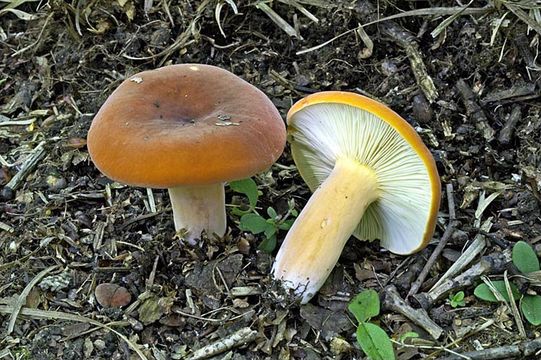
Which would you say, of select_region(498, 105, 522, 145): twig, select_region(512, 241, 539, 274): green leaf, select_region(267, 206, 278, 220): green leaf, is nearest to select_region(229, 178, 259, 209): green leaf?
select_region(267, 206, 278, 220): green leaf

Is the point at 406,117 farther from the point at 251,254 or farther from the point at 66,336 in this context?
the point at 66,336

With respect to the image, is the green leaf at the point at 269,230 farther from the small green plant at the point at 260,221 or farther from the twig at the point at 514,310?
the twig at the point at 514,310

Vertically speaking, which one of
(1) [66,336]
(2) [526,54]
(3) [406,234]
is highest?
(2) [526,54]

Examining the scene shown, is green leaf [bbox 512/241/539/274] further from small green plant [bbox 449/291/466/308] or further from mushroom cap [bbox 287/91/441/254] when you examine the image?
mushroom cap [bbox 287/91/441/254]

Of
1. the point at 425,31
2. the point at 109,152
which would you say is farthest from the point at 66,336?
the point at 425,31

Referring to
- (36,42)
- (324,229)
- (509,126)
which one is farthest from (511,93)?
(36,42)

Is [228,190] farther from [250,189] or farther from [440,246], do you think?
[440,246]
